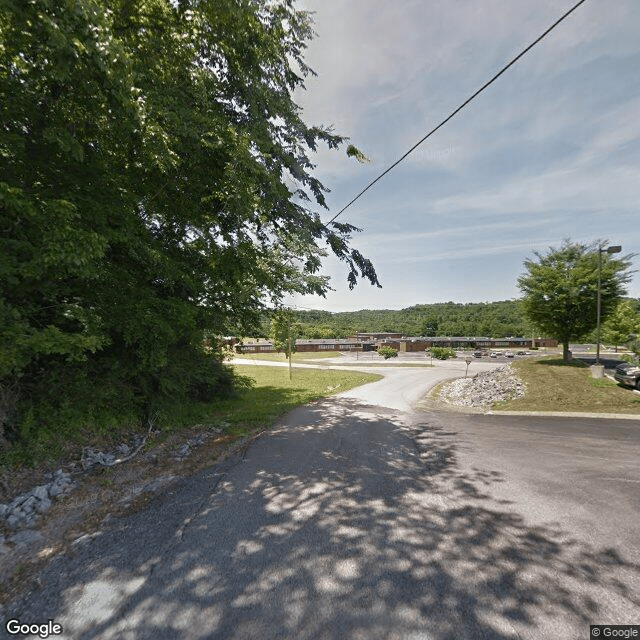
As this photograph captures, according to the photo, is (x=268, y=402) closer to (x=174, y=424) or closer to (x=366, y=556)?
(x=174, y=424)

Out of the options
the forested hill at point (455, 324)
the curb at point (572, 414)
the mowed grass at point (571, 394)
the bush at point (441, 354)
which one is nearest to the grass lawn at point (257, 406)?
the curb at point (572, 414)

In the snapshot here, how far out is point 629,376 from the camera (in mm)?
13297

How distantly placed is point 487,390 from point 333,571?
14.1m

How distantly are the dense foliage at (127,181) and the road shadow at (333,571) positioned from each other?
3.20 m

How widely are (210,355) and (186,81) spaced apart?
24.6 feet

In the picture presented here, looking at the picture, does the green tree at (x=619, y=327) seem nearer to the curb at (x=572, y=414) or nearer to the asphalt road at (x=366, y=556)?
the curb at (x=572, y=414)

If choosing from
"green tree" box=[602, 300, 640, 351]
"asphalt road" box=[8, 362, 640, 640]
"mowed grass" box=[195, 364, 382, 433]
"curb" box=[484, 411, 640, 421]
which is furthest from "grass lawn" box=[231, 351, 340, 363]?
"asphalt road" box=[8, 362, 640, 640]

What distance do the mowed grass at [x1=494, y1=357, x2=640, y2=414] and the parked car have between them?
0.31m

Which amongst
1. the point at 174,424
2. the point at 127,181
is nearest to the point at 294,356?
the point at 174,424

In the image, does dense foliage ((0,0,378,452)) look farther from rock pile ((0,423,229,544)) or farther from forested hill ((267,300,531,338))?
forested hill ((267,300,531,338))

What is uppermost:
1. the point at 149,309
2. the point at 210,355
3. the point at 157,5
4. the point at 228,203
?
the point at 157,5

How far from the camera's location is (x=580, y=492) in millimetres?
5055

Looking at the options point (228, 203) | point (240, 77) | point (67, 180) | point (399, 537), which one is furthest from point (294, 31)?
point (399, 537)

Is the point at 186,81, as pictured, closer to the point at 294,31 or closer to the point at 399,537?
the point at 294,31
